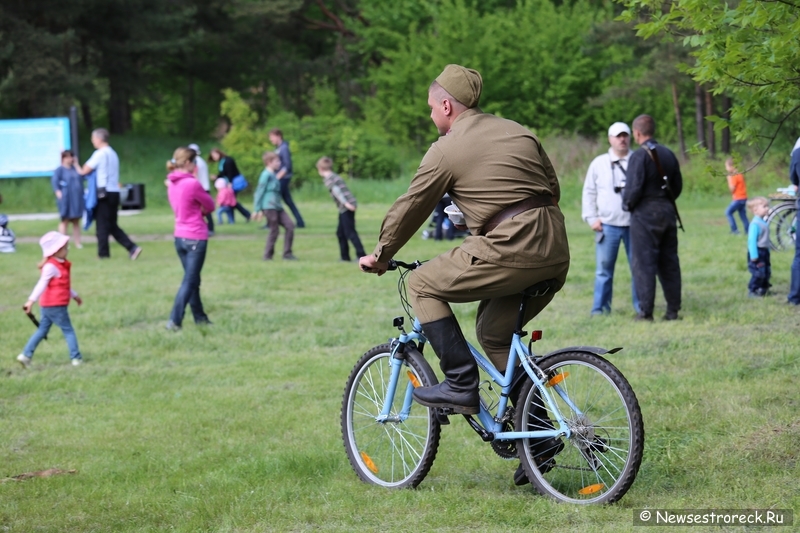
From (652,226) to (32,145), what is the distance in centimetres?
2259

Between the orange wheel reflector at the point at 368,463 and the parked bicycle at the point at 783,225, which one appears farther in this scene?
the parked bicycle at the point at 783,225

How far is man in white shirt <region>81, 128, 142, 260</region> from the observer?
18.0 meters

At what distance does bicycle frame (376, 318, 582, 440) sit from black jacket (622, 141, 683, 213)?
552 cm

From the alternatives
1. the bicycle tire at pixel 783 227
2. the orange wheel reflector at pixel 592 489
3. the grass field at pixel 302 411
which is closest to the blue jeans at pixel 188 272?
the grass field at pixel 302 411

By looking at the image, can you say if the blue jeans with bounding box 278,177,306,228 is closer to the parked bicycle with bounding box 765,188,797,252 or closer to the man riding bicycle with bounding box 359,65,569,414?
the parked bicycle with bounding box 765,188,797,252

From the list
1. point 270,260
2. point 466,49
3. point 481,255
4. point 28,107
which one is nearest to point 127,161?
point 28,107

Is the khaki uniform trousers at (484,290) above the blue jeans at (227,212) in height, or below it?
above

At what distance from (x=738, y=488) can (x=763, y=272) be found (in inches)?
293

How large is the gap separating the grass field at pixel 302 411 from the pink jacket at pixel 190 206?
1.04m

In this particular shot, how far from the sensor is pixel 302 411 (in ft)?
26.1

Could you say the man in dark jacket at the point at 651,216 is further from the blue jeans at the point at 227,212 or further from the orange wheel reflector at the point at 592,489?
the blue jeans at the point at 227,212

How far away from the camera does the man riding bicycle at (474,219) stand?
494 centimetres

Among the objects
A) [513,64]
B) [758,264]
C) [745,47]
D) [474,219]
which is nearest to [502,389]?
[474,219]

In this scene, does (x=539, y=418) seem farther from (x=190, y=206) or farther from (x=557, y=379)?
(x=190, y=206)
